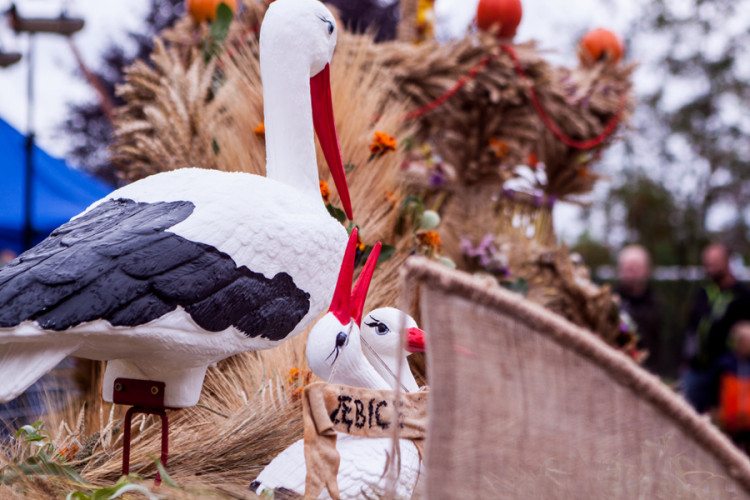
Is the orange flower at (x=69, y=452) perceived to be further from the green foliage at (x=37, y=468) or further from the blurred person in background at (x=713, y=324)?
the blurred person in background at (x=713, y=324)

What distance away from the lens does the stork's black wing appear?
0.86m

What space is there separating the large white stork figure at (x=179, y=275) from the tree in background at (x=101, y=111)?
661cm

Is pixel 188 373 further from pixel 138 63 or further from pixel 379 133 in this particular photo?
pixel 138 63

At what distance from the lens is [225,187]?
1.08 meters

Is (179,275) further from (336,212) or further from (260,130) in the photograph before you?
(260,130)

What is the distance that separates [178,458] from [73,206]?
3.30 metres

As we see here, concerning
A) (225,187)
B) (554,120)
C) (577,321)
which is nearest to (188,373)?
(225,187)

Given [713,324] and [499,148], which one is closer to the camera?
[499,148]

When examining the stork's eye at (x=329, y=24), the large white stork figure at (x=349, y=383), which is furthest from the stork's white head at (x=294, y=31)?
the large white stork figure at (x=349, y=383)

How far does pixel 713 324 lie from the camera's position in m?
3.15

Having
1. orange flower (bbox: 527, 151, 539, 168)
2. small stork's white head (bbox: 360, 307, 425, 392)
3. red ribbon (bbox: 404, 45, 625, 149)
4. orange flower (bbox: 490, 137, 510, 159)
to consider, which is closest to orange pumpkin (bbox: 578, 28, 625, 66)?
red ribbon (bbox: 404, 45, 625, 149)

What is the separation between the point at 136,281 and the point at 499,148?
183cm

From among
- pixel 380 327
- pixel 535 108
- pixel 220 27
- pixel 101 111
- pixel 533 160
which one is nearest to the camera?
pixel 380 327

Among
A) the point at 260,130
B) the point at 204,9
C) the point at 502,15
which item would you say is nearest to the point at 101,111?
the point at 204,9
